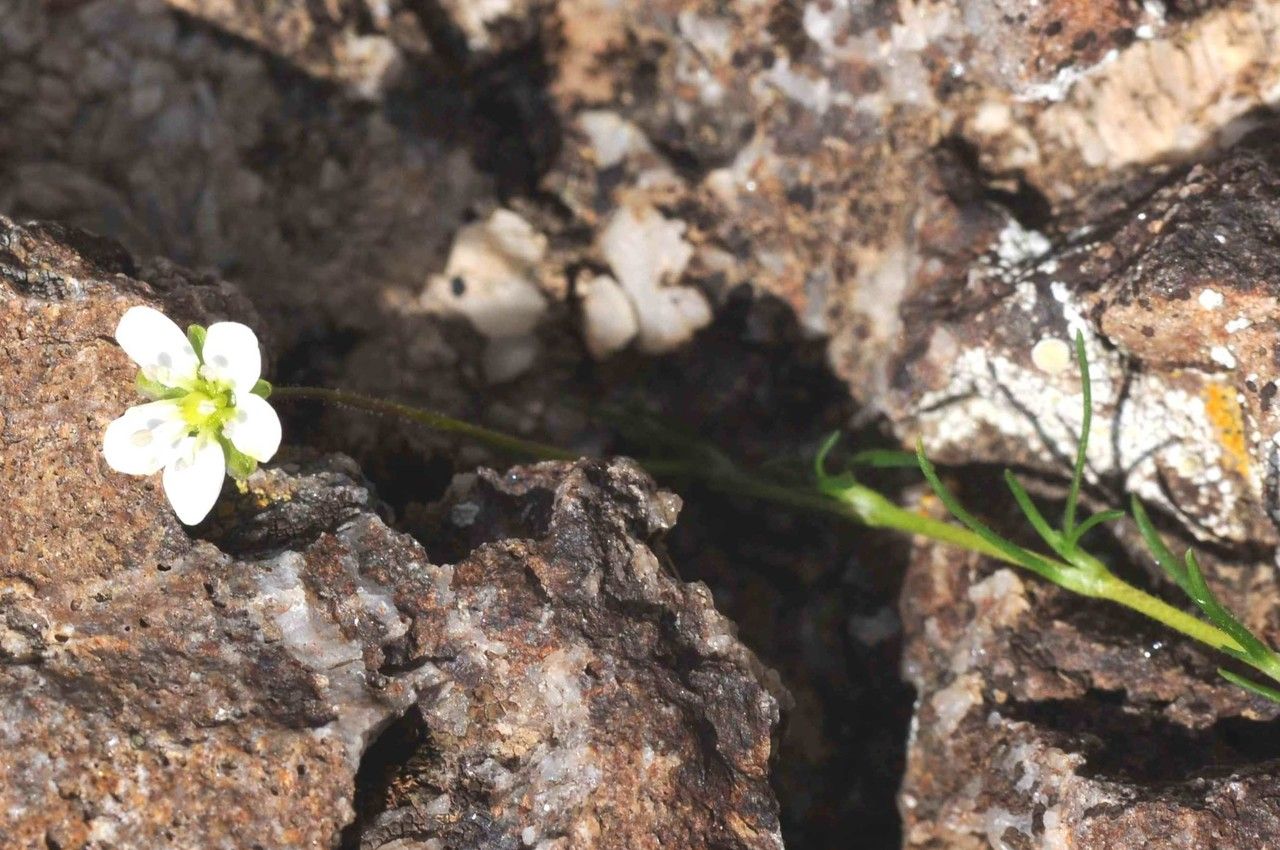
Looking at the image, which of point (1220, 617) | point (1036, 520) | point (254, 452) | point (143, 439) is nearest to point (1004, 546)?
point (1036, 520)

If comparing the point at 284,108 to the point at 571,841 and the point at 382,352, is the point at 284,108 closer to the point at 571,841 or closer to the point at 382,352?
the point at 382,352

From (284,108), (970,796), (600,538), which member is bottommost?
(970,796)

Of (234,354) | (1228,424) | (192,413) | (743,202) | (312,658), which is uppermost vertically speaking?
(743,202)

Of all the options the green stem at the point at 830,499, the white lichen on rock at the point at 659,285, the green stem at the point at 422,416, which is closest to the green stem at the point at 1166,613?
the green stem at the point at 830,499

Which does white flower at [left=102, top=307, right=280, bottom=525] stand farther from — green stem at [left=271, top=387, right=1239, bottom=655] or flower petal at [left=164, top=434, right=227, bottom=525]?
green stem at [left=271, top=387, right=1239, bottom=655]

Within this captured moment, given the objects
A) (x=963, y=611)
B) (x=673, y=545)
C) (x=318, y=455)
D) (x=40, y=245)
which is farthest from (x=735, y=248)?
(x=40, y=245)

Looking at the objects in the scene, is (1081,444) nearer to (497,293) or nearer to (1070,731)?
(1070,731)

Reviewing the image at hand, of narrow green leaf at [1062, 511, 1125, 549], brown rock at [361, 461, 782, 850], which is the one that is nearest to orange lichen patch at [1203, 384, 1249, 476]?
narrow green leaf at [1062, 511, 1125, 549]
